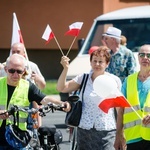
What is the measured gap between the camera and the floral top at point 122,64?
36.2ft

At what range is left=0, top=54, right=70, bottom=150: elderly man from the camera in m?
7.03

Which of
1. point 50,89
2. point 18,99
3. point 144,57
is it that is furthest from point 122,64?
point 50,89

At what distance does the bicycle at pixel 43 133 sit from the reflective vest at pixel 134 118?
2.45 feet

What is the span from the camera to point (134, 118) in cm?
726

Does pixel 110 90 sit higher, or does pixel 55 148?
pixel 110 90

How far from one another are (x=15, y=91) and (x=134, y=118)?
1.14m

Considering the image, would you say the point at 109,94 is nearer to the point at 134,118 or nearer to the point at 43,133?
the point at 134,118

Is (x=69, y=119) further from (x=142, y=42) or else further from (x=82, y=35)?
(x=82, y=35)

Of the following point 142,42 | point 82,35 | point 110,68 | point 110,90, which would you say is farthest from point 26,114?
point 82,35

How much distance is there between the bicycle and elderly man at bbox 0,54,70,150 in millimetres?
125

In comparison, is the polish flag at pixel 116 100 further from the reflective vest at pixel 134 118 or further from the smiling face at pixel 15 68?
the smiling face at pixel 15 68

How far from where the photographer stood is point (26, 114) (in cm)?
711

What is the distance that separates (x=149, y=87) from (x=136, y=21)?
7.67 m

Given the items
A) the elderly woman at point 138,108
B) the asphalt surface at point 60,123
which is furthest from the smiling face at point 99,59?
the asphalt surface at point 60,123
